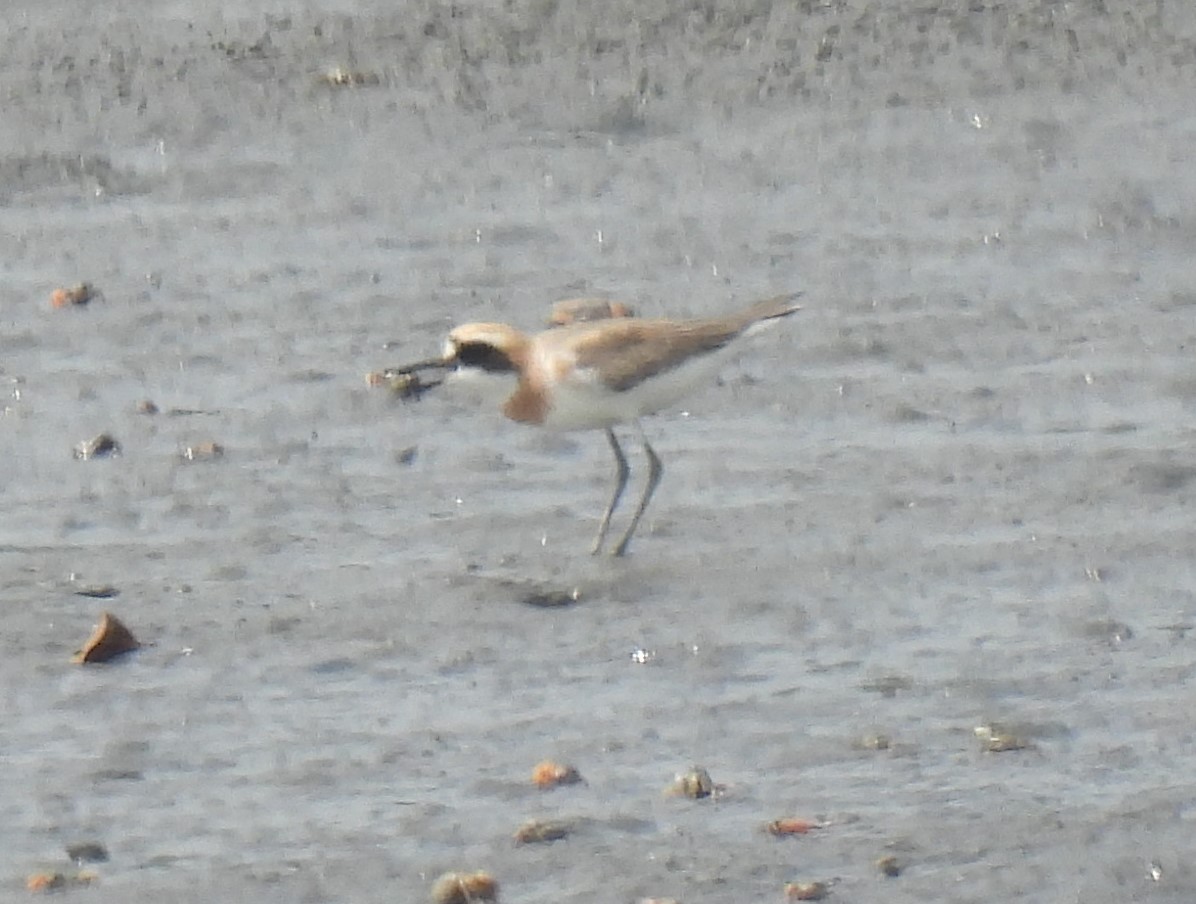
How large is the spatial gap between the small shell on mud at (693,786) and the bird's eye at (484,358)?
2125 mm

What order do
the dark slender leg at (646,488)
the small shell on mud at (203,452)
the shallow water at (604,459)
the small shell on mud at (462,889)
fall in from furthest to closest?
the small shell on mud at (203,452)
the dark slender leg at (646,488)
the shallow water at (604,459)
the small shell on mud at (462,889)

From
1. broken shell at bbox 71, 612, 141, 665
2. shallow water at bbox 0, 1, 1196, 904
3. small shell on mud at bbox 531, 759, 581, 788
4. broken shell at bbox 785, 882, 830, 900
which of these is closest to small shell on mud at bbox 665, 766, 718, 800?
shallow water at bbox 0, 1, 1196, 904

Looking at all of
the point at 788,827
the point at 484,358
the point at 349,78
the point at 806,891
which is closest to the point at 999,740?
the point at 788,827

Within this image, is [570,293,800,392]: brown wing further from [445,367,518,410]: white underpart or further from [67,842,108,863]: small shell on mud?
[67,842,108,863]: small shell on mud

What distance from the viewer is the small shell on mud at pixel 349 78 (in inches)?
414

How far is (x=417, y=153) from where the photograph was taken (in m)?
10.1

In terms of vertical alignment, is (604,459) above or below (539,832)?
above

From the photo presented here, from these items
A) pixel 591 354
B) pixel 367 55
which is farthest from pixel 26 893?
pixel 367 55

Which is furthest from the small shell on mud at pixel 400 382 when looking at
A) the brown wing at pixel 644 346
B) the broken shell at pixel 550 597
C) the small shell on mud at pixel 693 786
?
the small shell on mud at pixel 693 786

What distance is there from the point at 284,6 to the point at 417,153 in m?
1.36

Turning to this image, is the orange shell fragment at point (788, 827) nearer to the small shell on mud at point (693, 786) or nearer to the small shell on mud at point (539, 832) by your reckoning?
the small shell on mud at point (693, 786)

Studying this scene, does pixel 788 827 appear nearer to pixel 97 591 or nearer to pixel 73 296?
pixel 97 591

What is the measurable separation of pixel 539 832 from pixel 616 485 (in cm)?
227

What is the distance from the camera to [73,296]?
8859 mm
